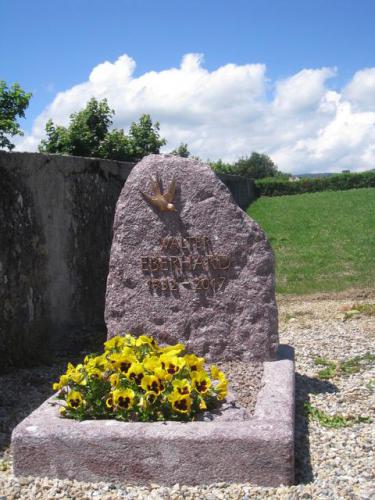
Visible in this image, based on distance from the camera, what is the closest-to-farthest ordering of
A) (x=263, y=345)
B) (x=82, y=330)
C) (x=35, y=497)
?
A: (x=35, y=497) → (x=263, y=345) → (x=82, y=330)

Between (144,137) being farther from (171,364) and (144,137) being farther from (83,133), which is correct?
(171,364)

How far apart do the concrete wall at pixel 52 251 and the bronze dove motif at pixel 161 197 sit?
168 cm

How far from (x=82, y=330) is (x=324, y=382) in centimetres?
308

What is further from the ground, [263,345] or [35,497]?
[263,345]

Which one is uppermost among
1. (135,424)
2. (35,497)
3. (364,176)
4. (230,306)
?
(364,176)

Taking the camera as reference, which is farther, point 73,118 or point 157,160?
point 73,118

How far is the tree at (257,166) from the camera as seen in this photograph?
6167 cm

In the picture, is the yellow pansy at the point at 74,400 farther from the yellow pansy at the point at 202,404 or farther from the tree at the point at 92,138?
the tree at the point at 92,138

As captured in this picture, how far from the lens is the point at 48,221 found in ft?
23.1

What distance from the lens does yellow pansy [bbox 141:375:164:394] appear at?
420 cm

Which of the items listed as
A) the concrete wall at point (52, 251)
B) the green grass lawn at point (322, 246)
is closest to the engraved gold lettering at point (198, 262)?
the concrete wall at point (52, 251)

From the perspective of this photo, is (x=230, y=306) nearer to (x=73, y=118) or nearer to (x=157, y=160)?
(x=157, y=160)

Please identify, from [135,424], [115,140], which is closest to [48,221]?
[135,424]

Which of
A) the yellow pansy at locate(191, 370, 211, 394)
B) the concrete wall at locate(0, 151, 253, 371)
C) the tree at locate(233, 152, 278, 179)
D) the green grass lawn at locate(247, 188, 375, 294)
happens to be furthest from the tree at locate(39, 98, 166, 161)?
the tree at locate(233, 152, 278, 179)
